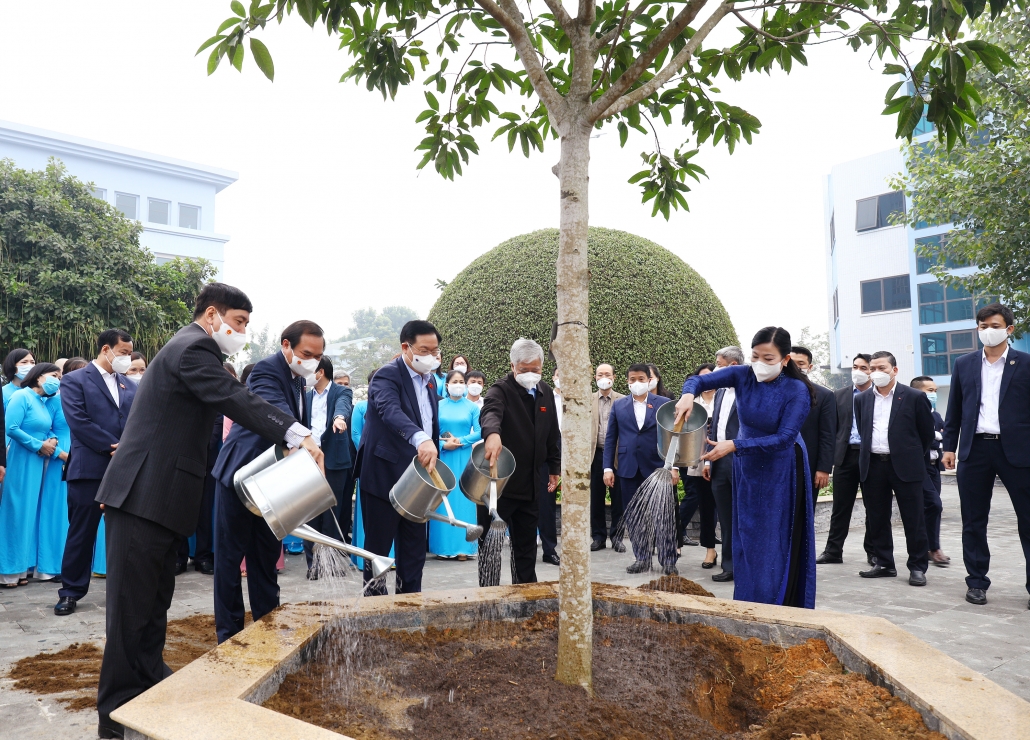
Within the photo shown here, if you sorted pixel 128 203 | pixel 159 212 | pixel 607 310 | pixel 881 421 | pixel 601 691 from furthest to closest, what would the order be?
1. pixel 159 212
2. pixel 128 203
3. pixel 607 310
4. pixel 881 421
5. pixel 601 691

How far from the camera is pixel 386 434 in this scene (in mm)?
4738

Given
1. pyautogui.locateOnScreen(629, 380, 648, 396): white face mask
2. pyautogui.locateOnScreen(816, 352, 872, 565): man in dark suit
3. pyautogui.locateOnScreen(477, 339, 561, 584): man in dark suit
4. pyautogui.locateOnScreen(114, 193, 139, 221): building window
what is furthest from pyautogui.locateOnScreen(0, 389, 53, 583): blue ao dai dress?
pyautogui.locateOnScreen(114, 193, 139, 221): building window

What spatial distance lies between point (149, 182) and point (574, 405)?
140 ft

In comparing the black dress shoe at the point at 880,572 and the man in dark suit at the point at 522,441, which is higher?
the man in dark suit at the point at 522,441

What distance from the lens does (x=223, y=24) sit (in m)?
2.98

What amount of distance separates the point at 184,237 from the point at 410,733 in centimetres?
4239

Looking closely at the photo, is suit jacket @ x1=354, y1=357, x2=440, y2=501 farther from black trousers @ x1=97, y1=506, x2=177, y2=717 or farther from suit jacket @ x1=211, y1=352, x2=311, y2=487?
black trousers @ x1=97, y1=506, x2=177, y2=717

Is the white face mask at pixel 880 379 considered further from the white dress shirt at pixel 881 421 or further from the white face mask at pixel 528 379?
the white face mask at pixel 528 379

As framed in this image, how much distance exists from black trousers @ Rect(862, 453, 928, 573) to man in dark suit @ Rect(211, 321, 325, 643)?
17.4 feet

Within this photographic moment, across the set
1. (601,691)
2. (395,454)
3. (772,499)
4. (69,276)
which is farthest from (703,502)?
(69,276)

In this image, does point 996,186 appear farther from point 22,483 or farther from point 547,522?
point 22,483

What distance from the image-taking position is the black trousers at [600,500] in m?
8.41

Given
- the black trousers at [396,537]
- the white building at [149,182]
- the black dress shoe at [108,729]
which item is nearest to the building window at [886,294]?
the white building at [149,182]

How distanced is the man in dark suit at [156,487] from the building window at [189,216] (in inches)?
1653
